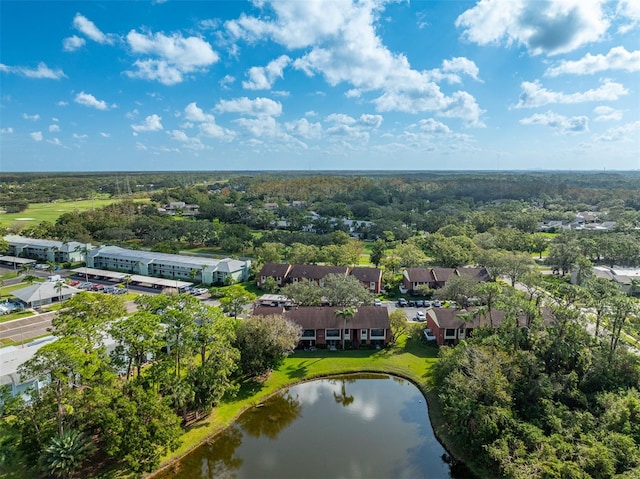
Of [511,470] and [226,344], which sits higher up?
[226,344]

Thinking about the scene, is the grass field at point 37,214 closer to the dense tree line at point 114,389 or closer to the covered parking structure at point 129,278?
the covered parking structure at point 129,278

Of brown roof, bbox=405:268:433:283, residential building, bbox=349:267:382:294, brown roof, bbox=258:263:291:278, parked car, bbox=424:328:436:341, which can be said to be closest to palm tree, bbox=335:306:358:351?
parked car, bbox=424:328:436:341

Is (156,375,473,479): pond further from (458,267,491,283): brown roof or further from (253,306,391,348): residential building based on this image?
(458,267,491,283): brown roof

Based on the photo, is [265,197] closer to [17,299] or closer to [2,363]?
[17,299]

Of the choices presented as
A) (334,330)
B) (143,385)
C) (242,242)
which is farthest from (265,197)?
(143,385)

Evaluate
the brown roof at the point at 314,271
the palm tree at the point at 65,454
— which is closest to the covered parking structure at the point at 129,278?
the brown roof at the point at 314,271
